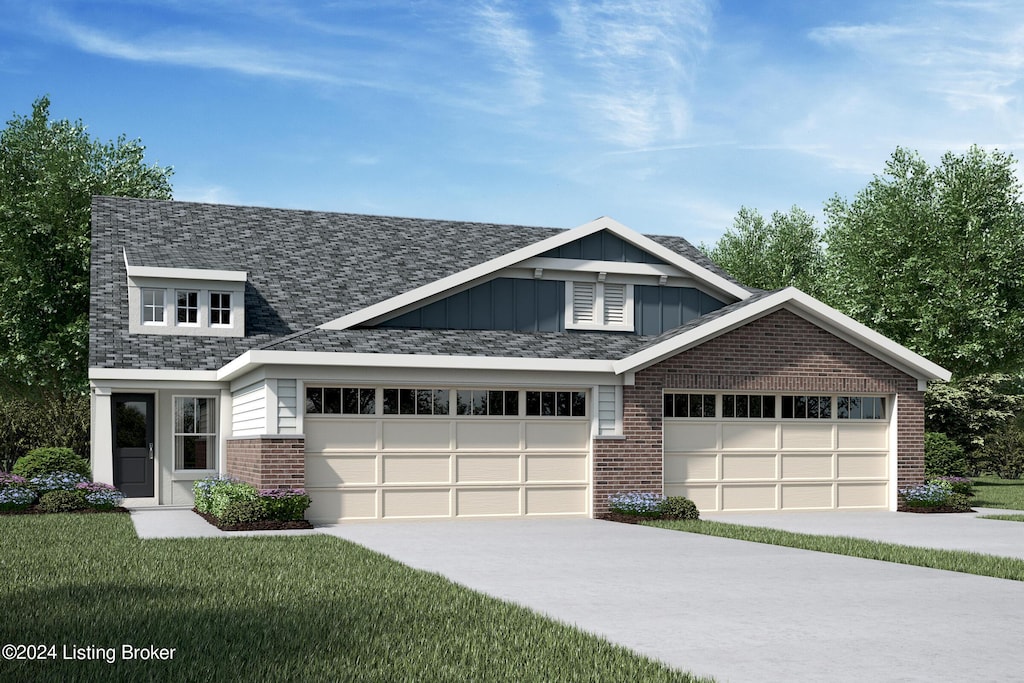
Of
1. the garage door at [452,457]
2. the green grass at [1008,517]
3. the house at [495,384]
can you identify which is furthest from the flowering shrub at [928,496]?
the garage door at [452,457]

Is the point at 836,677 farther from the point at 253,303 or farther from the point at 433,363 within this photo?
the point at 253,303

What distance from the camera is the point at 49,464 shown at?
25922 mm

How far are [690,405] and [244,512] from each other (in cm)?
933

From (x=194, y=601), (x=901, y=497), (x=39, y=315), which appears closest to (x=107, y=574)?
(x=194, y=601)

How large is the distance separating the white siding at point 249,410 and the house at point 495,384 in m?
0.12

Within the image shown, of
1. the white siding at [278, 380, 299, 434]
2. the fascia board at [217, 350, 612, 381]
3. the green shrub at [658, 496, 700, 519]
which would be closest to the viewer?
the fascia board at [217, 350, 612, 381]

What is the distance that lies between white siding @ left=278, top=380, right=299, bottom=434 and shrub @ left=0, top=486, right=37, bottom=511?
5.95 metres

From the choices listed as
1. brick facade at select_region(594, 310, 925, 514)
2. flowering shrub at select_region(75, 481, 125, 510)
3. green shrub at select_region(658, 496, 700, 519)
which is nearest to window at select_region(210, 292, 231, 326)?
flowering shrub at select_region(75, 481, 125, 510)

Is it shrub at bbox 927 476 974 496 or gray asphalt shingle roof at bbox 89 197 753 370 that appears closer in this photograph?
gray asphalt shingle roof at bbox 89 197 753 370

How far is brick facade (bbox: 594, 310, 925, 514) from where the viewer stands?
22.9 m

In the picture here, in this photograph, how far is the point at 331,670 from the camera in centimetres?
793

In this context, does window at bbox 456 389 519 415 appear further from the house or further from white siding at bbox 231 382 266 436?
white siding at bbox 231 382 266 436

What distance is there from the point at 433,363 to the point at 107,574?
950cm

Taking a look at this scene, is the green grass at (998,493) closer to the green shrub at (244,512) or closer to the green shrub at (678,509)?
the green shrub at (678,509)
